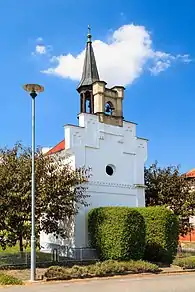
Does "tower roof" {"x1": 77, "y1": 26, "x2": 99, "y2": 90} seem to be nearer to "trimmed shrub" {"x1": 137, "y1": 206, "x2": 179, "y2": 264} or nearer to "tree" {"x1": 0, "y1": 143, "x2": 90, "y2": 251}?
"tree" {"x1": 0, "y1": 143, "x2": 90, "y2": 251}

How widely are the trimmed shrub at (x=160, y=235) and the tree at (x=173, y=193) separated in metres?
5.42

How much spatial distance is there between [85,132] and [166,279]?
1215 centimetres

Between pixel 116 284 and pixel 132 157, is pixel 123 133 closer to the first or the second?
pixel 132 157

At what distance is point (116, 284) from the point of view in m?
16.0

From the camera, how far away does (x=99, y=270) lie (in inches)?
718

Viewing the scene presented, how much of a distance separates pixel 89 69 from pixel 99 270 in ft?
56.0

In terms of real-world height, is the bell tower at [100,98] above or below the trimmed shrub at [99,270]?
above

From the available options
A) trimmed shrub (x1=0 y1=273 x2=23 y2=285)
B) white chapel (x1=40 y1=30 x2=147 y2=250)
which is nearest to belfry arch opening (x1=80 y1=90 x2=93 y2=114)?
white chapel (x1=40 y1=30 x2=147 y2=250)

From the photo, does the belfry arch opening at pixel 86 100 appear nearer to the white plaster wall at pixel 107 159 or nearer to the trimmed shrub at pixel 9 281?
the white plaster wall at pixel 107 159

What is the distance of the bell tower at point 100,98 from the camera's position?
28.2 meters

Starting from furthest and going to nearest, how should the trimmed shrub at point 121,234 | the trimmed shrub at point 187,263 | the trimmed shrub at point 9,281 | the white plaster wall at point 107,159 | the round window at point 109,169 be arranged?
1. the round window at point 109,169
2. the white plaster wall at point 107,159
3. the trimmed shrub at point 121,234
4. the trimmed shrub at point 187,263
5. the trimmed shrub at point 9,281

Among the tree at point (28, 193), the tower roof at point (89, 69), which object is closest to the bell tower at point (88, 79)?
the tower roof at point (89, 69)

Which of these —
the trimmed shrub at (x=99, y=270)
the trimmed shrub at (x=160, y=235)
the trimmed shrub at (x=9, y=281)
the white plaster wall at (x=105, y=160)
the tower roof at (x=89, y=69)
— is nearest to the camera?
the trimmed shrub at (x=9, y=281)

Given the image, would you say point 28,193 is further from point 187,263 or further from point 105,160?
point 187,263
